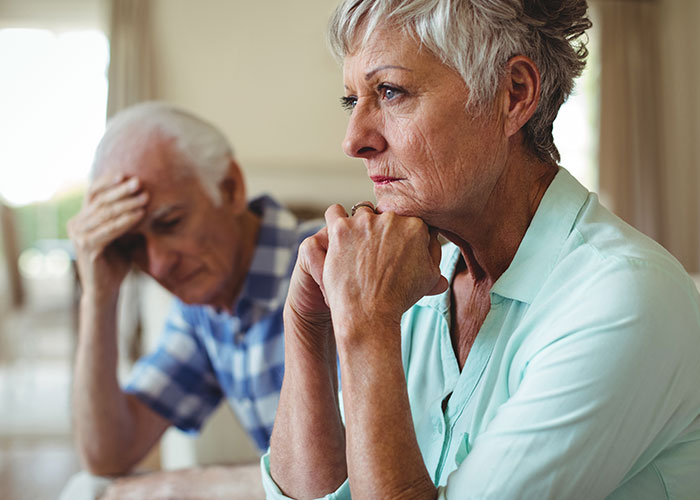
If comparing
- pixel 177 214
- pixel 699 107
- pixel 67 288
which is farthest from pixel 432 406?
pixel 699 107

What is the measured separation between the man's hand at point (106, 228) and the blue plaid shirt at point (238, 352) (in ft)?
0.68

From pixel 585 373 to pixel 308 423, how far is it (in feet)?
1.38

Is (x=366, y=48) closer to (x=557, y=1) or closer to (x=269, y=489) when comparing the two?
(x=557, y=1)

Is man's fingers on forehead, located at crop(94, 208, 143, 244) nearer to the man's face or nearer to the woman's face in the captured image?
the man's face

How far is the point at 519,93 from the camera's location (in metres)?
0.96

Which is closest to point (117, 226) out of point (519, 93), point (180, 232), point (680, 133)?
point (180, 232)

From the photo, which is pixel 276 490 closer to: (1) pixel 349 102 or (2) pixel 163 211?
(1) pixel 349 102

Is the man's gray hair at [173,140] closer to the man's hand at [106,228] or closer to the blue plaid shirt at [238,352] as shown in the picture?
the man's hand at [106,228]

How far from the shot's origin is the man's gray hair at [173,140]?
170cm

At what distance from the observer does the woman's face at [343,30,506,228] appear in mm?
923

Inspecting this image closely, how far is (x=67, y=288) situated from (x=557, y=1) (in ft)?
17.7

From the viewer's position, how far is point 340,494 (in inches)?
39.0

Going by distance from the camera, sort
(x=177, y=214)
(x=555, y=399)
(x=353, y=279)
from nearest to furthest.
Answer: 1. (x=555, y=399)
2. (x=353, y=279)
3. (x=177, y=214)

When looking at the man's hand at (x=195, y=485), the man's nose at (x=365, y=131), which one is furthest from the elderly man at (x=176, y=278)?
the man's nose at (x=365, y=131)
